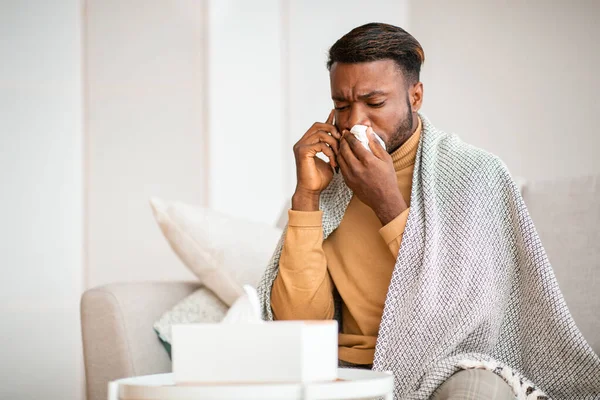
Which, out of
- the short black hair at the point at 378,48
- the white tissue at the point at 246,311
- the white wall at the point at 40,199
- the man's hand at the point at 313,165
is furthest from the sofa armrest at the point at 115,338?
the white wall at the point at 40,199

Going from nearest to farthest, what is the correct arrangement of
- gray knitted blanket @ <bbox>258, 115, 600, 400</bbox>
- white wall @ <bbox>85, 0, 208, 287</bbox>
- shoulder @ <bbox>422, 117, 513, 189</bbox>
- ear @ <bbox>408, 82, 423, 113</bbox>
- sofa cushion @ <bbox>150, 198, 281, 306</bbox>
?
gray knitted blanket @ <bbox>258, 115, 600, 400</bbox> < shoulder @ <bbox>422, 117, 513, 189</bbox> < ear @ <bbox>408, 82, 423, 113</bbox> < sofa cushion @ <bbox>150, 198, 281, 306</bbox> < white wall @ <bbox>85, 0, 208, 287</bbox>

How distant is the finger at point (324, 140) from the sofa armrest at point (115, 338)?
1.92 feet

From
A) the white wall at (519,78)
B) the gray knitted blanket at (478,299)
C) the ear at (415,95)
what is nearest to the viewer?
the gray knitted blanket at (478,299)

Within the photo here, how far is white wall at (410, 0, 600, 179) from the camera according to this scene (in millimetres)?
2676

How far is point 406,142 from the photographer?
1.70 m

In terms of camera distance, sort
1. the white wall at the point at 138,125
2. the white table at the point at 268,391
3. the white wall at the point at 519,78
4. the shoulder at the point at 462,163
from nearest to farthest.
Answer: the white table at the point at 268,391 < the shoulder at the point at 462,163 < the white wall at the point at 519,78 < the white wall at the point at 138,125

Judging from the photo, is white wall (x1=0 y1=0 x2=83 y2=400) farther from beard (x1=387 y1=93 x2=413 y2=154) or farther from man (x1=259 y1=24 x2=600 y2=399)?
beard (x1=387 y1=93 x2=413 y2=154)

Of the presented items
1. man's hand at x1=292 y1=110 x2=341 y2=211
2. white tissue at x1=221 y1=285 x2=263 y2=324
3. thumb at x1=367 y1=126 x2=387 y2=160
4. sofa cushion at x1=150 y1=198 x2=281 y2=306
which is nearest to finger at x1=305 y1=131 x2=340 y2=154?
man's hand at x1=292 y1=110 x2=341 y2=211

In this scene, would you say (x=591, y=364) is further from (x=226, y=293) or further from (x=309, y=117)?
(x=309, y=117)

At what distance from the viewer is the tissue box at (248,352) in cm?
92

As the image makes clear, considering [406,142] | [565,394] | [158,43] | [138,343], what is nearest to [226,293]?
[138,343]

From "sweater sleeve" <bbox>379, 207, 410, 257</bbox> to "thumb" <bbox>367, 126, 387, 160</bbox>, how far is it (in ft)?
0.41

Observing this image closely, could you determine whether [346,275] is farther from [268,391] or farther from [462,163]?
[268,391]

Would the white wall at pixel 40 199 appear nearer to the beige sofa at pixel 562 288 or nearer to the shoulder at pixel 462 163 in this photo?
the beige sofa at pixel 562 288
